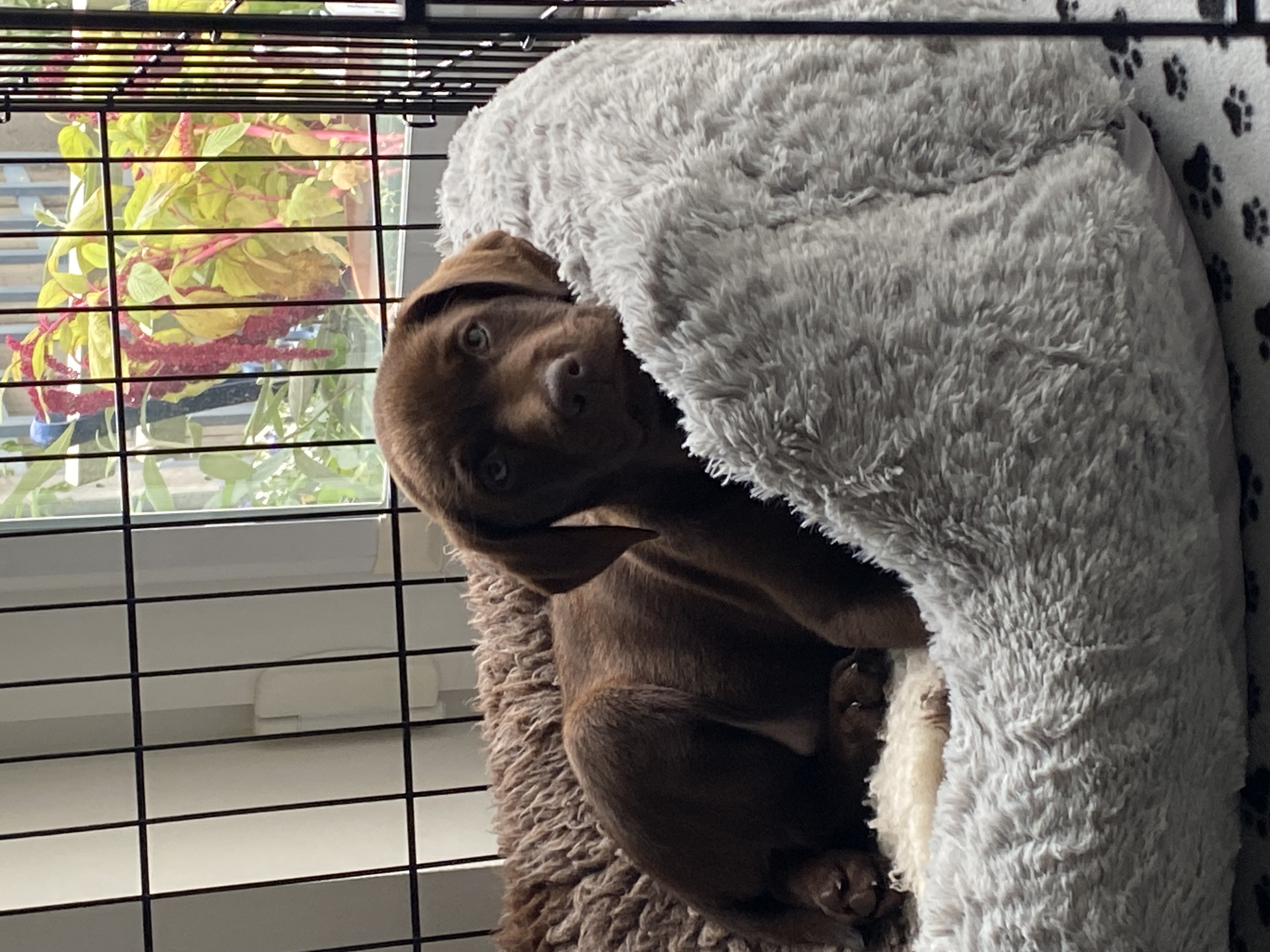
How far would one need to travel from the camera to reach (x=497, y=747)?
1781 millimetres

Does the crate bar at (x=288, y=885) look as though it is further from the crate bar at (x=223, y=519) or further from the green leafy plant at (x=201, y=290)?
the green leafy plant at (x=201, y=290)

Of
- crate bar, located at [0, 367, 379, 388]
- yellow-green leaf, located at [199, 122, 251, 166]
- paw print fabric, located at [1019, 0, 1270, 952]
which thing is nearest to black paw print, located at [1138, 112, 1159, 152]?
paw print fabric, located at [1019, 0, 1270, 952]

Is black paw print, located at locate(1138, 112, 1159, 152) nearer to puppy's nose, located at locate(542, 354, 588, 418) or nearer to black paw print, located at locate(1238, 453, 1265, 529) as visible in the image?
black paw print, located at locate(1238, 453, 1265, 529)

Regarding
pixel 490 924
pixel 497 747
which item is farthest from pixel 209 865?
pixel 497 747

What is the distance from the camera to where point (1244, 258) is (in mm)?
966

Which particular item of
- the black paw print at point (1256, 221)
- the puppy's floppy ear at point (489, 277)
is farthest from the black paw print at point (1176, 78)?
the puppy's floppy ear at point (489, 277)

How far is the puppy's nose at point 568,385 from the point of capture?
1161 millimetres

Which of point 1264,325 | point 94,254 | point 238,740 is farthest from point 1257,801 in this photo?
point 94,254

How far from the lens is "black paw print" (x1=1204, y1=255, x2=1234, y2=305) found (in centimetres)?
99

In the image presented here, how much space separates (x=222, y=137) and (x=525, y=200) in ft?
2.95

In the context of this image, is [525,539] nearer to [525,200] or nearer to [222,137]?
[525,200]

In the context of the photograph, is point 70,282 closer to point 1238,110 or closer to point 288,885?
point 288,885

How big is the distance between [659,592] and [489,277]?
1.33ft

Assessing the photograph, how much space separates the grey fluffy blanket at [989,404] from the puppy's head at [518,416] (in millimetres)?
120
